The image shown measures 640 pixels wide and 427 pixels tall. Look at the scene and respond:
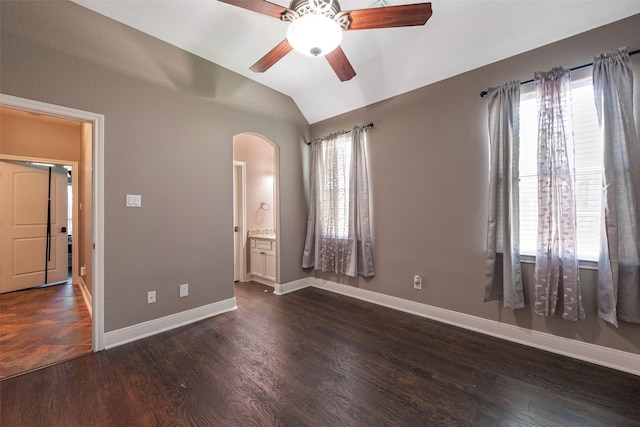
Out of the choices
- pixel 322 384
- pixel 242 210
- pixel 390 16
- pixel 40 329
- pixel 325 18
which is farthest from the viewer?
pixel 242 210

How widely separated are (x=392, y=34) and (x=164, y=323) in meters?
3.83

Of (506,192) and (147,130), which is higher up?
(147,130)

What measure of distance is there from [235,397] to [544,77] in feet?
11.6

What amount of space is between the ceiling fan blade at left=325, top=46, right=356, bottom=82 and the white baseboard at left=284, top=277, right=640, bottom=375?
2631mm

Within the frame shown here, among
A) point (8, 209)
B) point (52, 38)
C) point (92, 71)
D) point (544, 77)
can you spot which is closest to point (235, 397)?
point (92, 71)

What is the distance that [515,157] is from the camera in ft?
7.83

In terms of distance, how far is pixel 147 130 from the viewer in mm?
2629

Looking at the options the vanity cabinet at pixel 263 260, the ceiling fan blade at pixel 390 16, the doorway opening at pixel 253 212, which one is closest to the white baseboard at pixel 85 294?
the doorway opening at pixel 253 212

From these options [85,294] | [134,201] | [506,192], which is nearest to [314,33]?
[506,192]

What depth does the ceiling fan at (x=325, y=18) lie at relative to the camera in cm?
152

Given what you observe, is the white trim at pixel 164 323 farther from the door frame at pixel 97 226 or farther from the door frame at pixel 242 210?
the door frame at pixel 242 210

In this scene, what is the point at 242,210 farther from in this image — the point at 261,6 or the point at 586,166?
the point at 586,166

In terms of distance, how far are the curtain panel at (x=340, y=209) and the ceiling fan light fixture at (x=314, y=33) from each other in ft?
6.60

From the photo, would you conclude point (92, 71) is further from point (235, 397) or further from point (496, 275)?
point (496, 275)
